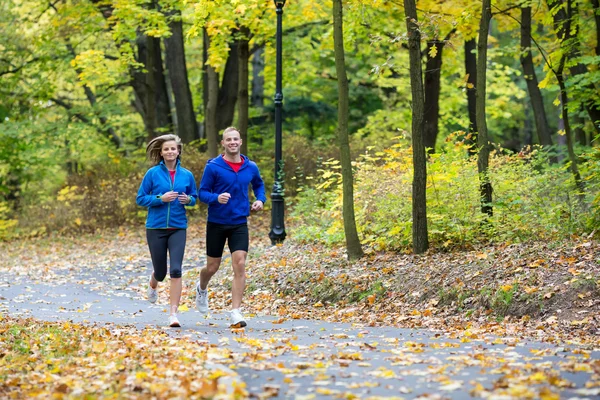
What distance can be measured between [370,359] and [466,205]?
700 cm

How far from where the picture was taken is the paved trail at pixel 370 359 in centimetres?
576

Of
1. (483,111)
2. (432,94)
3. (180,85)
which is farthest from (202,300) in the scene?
(180,85)

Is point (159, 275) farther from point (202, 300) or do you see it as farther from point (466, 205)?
point (466, 205)

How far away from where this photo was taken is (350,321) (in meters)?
10.5

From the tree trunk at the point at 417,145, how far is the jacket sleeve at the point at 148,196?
4495 millimetres

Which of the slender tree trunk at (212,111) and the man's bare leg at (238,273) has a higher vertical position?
the slender tree trunk at (212,111)

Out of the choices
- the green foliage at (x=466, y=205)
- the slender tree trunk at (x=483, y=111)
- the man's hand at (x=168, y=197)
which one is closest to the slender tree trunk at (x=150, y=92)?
the green foliage at (x=466, y=205)

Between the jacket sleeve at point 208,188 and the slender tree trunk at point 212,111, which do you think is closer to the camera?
the jacket sleeve at point 208,188

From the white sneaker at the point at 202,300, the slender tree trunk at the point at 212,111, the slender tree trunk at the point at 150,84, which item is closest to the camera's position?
the white sneaker at the point at 202,300

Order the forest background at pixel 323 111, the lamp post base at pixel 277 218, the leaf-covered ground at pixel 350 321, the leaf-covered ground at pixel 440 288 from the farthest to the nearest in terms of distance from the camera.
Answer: the lamp post base at pixel 277 218 → the forest background at pixel 323 111 → the leaf-covered ground at pixel 440 288 → the leaf-covered ground at pixel 350 321

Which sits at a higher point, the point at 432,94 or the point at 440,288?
the point at 432,94

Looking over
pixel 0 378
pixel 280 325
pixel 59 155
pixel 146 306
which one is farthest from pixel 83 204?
pixel 0 378

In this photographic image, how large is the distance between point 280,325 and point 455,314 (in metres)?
2.05

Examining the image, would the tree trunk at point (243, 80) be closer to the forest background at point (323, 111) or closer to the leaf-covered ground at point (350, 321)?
the forest background at point (323, 111)
